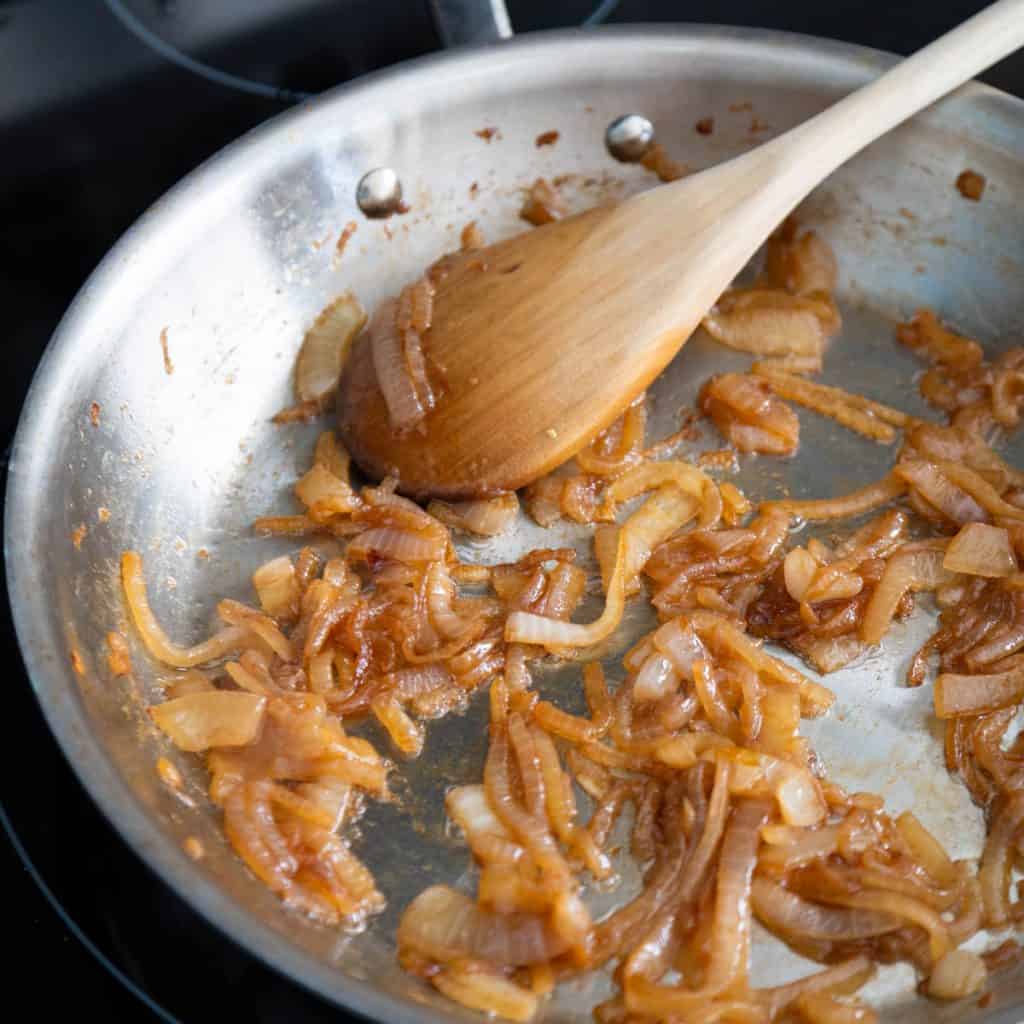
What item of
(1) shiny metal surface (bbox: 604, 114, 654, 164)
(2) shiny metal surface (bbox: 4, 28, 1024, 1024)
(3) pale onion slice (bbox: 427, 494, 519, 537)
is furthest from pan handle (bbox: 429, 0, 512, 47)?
(3) pale onion slice (bbox: 427, 494, 519, 537)

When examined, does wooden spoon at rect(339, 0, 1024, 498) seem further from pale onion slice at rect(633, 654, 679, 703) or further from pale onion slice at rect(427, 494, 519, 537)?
pale onion slice at rect(633, 654, 679, 703)

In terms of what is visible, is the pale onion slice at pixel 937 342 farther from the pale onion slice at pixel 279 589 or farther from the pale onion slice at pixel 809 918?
the pale onion slice at pixel 279 589

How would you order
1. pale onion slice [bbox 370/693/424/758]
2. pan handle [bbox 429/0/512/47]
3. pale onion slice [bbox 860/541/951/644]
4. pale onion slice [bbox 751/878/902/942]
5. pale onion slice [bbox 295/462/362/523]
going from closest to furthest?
pale onion slice [bbox 751/878/902/942]
pale onion slice [bbox 370/693/424/758]
pale onion slice [bbox 860/541/951/644]
pale onion slice [bbox 295/462/362/523]
pan handle [bbox 429/0/512/47]

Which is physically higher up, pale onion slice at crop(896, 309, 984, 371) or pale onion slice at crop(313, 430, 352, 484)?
pale onion slice at crop(313, 430, 352, 484)

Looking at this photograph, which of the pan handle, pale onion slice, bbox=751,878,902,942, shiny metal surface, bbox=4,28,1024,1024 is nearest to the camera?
pale onion slice, bbox=751,878,902,942

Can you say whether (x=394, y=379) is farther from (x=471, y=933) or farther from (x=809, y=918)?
(x=809, y=918)

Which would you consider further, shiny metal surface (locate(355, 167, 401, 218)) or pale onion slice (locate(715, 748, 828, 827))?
shiny metal surface (locate(355, 167, 401, 218))

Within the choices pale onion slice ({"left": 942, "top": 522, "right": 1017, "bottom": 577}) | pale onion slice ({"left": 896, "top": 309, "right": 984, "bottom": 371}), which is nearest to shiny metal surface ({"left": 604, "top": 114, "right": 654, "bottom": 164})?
pale onion slice ({"left": 896, "top": 309, "right": 984, "bottom": 371})

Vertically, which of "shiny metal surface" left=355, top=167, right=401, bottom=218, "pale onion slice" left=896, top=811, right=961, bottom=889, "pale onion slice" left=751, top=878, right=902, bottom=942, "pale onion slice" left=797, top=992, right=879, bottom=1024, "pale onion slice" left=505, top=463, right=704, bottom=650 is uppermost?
"shiny metal surface" left=355, top=167, right=401, bottom=218
